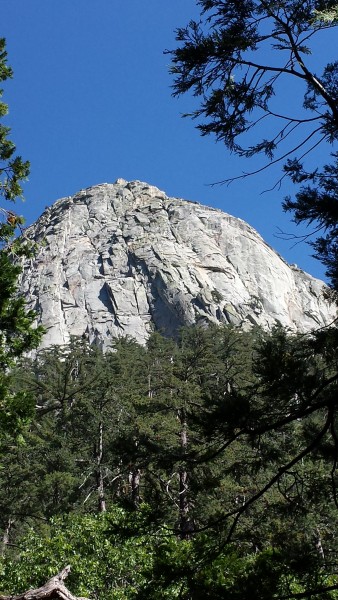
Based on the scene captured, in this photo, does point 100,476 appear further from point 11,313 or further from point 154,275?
point 154,275

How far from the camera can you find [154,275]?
77000 millimetres

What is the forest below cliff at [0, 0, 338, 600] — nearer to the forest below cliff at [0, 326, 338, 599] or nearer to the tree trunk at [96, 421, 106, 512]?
the forest below cliff at [0, 326, 338, 599]

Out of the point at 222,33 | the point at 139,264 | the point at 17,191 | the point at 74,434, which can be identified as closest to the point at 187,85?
the point at 222,33

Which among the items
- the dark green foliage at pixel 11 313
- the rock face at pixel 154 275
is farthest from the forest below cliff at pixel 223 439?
the rock face at pixel 154 275

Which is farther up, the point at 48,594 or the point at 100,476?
the point at 100,476

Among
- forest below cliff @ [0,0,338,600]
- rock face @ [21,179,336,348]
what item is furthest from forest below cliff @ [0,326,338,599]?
rock face @ [21,179,336,348]

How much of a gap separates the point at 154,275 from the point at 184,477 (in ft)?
200

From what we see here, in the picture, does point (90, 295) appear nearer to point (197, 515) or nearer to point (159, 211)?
point (159, 211)

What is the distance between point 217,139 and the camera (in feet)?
18.3

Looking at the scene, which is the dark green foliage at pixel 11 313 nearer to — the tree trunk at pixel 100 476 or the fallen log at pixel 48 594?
the fallen log at pixel 48 594

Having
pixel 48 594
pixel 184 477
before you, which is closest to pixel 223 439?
pixel 48 594

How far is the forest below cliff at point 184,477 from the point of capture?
4.36 m

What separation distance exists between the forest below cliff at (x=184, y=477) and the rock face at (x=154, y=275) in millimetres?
29415

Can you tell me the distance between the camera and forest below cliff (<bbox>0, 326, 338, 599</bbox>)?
436cm
